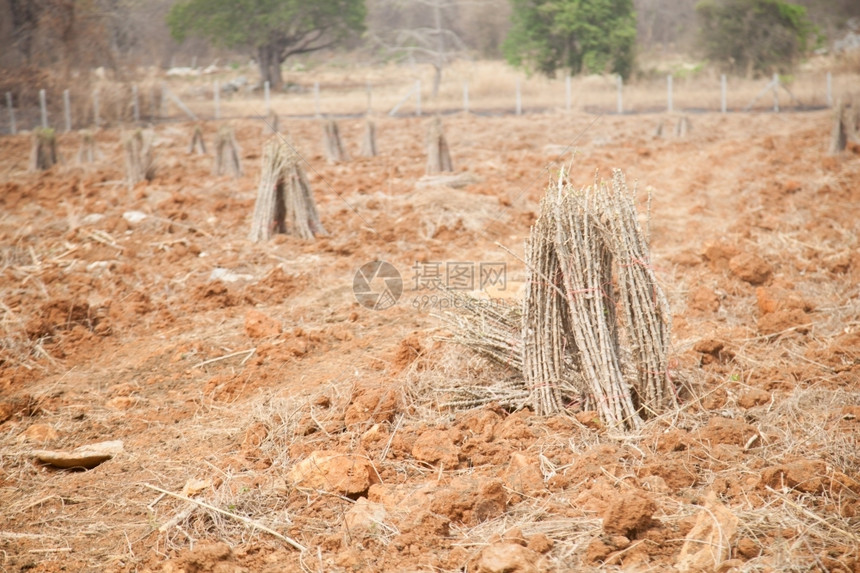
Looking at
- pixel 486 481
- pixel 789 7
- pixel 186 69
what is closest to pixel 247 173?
pixel 486 481

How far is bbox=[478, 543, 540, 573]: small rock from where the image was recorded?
242 cm

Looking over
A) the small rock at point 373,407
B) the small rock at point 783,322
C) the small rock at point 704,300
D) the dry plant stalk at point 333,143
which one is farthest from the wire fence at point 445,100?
the small rock at point 373,407

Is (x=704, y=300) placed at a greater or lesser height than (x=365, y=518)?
greater

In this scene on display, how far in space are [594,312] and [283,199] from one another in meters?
4.58

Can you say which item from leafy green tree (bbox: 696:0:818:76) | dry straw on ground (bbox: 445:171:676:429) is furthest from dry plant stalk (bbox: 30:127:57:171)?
leafy green tree (bbox: 696:0:818:76)

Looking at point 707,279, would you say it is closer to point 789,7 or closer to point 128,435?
point 128,435

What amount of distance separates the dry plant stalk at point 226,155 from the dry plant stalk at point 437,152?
9.00 ft

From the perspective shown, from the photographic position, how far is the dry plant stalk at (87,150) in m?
12.6

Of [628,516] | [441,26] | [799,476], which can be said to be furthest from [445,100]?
[628,516]

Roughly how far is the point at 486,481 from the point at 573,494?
0.34m

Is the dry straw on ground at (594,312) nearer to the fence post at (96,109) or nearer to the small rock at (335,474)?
the small rock at (335,474)

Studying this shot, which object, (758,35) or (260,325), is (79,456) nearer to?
(260,325)

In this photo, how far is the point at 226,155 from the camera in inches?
443

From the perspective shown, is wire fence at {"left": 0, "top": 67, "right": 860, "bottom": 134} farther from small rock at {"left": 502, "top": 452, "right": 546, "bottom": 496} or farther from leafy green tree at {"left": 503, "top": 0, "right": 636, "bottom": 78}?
small rock at {"left": 502, "top": 452, "right": 546, "bottom": 496}
